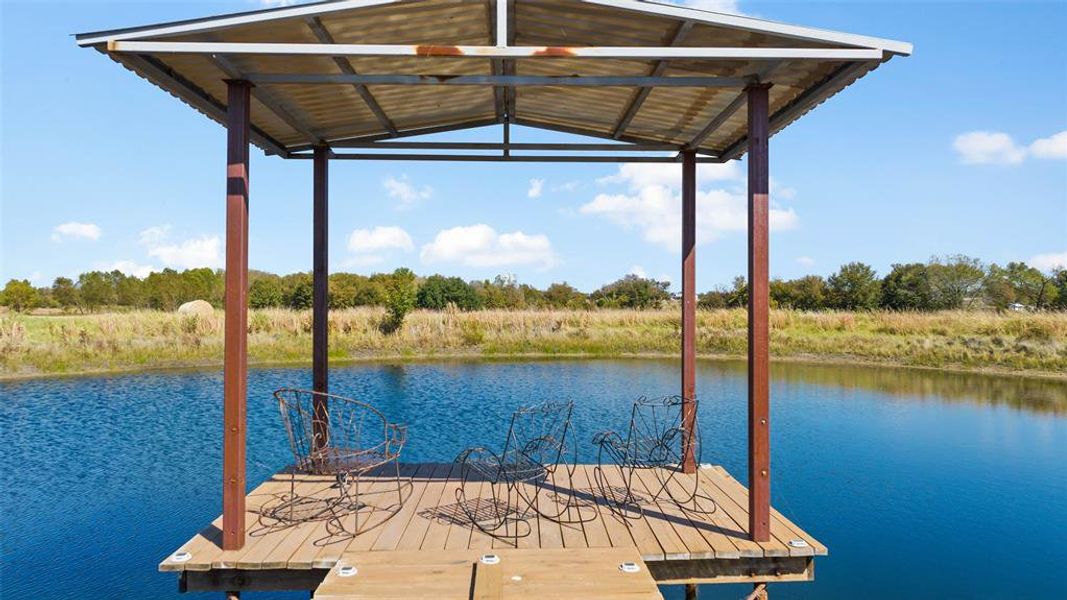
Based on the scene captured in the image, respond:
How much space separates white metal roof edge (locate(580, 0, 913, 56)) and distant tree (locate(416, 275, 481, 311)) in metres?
19.7

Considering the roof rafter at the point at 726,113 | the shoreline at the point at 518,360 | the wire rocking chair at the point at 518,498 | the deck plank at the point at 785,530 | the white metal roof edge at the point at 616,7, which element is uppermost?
the white metal roof edge at the point at 616,7

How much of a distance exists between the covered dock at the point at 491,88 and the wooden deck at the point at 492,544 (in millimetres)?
13

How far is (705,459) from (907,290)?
20.9m

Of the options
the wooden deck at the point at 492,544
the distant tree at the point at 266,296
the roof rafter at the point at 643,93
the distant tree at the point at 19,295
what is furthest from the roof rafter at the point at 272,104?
the distant tree at the point at 19,295

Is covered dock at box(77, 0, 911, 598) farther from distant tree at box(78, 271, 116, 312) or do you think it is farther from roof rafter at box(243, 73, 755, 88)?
distant tree at box(78, 271, 116, 312)

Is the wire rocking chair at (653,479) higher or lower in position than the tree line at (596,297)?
lower

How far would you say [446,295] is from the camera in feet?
79.8

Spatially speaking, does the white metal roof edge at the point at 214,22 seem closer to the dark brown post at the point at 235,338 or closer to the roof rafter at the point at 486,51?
the roof rafter at the point at 486,51

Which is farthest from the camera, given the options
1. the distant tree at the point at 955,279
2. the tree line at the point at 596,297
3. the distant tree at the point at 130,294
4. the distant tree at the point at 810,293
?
the distant tree at the point at 810,293

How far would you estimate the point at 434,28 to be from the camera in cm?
430

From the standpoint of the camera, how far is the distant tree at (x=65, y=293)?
2570cm

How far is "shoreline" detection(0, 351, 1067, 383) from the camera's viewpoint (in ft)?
52.3

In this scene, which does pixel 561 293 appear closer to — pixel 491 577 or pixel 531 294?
pixel 531 294

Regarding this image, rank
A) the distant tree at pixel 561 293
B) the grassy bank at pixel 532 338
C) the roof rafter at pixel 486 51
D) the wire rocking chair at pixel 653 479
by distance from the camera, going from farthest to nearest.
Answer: the distant tree at pixel 561 293
the grassy bank at pixel 532 338
the wire rocking chair at pixel 653 479
the roof rafter at pixel 486 51
